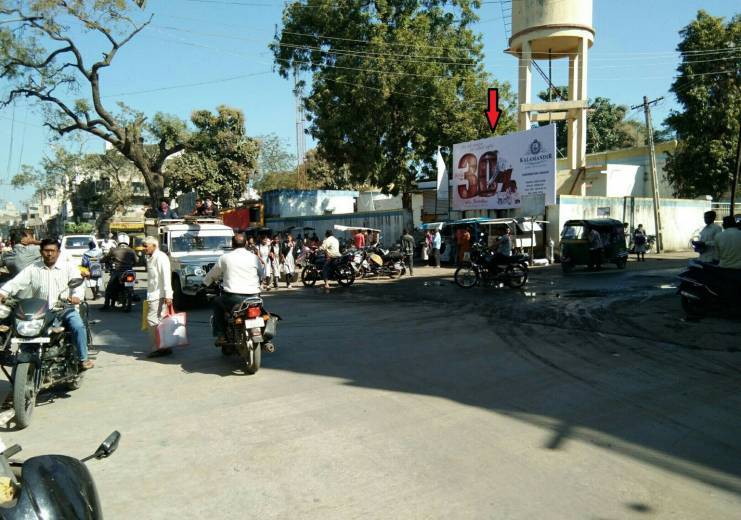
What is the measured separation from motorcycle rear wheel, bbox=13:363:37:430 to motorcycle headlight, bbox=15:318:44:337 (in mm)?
294

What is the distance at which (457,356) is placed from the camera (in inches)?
297

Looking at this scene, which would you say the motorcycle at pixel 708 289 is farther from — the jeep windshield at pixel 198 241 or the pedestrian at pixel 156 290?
the jeep windshield at pixel 198 241

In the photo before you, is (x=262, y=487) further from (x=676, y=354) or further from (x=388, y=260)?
(x=388, y=260)

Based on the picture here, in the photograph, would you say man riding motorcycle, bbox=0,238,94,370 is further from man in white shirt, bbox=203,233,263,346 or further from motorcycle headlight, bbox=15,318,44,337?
man in white shirt, bbox=203,233,263,346

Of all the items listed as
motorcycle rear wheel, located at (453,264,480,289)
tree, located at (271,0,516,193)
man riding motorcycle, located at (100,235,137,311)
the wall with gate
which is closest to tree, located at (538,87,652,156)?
the wall with gate

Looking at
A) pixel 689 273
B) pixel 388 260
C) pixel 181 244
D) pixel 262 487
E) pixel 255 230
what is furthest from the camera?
pixel 255 230

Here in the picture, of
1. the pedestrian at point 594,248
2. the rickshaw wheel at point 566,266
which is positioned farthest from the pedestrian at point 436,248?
the pedestrian at point 594,248

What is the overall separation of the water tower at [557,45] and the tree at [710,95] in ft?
20.8

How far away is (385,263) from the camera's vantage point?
19.7m

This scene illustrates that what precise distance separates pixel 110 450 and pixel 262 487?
1.15 m

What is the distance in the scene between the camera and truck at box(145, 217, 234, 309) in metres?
12.6

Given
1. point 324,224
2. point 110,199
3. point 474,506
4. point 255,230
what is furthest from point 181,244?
point 110,199

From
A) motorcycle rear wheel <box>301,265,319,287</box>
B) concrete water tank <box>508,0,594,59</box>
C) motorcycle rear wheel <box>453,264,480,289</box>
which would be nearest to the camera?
motorcycle rear wheel <box>453,264,480,289</box>

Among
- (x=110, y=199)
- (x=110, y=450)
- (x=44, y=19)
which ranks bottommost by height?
(x=110, y=450)
